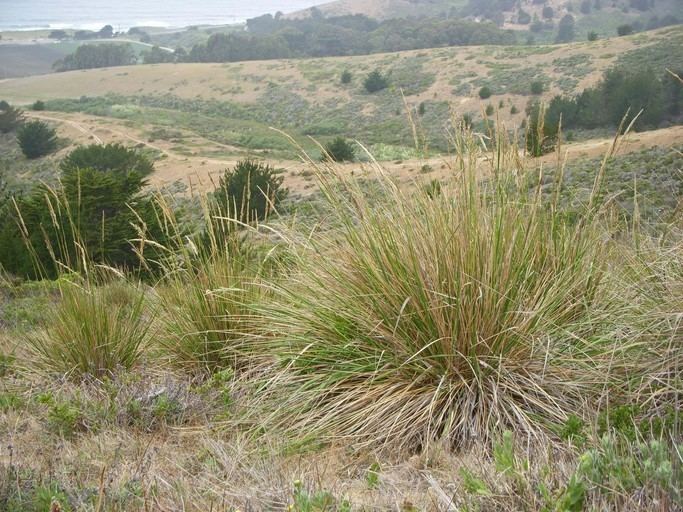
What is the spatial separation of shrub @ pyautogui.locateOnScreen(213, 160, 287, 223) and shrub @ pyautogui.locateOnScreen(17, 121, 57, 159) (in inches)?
1250

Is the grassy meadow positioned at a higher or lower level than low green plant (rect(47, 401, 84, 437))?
higher

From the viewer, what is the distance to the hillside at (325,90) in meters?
51.2

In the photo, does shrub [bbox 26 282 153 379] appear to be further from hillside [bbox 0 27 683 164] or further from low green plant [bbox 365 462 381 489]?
hillside [bbox 0 27 683 164]

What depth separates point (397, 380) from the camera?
295cm

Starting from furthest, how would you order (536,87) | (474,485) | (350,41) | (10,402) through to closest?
1. (350,41)
2. (536,87)
3. (10,402)
4. (474,485)

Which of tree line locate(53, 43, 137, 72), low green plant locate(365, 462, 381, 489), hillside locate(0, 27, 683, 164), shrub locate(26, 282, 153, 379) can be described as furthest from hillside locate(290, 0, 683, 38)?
low green plant locate(365, 462, 381, 489)

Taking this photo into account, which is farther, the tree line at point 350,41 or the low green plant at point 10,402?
the tree line at point 350,41

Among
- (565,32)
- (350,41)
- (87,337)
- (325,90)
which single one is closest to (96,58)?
(350,41)

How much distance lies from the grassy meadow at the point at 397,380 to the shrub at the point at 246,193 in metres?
0.31

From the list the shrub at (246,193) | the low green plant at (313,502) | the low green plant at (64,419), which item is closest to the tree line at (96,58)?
the shrub at (246,193)

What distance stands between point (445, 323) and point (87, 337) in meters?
1.96

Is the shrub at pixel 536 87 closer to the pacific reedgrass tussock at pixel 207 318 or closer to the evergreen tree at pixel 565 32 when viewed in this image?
the pacific reedgrass tussock at pixel 207 318

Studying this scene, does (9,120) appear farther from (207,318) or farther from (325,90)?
(207,318)

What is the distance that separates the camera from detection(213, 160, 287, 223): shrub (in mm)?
4059
